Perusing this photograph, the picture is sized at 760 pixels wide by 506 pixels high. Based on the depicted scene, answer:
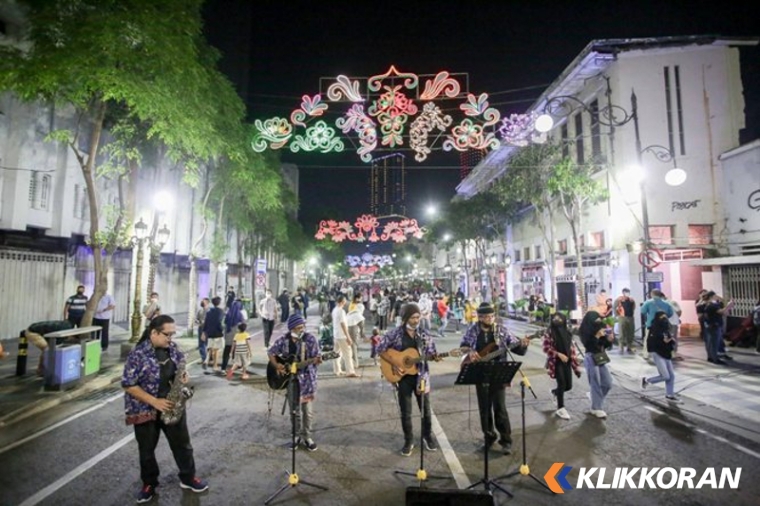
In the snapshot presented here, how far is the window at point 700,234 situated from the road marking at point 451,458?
17.8 m

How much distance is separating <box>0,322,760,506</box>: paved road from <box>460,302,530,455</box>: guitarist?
30 centimetres

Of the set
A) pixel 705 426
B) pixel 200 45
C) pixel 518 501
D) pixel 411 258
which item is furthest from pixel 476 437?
pixel 411 258

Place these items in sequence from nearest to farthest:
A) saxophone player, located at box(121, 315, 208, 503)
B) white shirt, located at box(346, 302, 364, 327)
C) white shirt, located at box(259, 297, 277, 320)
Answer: saxophone player, located at box(121, 315, 208, 503) < white shirt, located at box(346, 302, 364, 327) < white shirt, located at box(259, 297, 277, 320)

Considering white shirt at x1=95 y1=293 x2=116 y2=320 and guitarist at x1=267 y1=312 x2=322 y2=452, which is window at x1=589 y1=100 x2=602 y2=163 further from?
white shirt at x1=95 y1=293 x2=116 y2=320

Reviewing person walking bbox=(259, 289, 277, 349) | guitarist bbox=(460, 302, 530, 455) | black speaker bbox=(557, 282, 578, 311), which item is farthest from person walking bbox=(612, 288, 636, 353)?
person walking bbox=(259, 289, 277, 349)

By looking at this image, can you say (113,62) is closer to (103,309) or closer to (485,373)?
(103,309)

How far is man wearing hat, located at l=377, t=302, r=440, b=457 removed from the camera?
560cm

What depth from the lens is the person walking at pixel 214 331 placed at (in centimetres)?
1105

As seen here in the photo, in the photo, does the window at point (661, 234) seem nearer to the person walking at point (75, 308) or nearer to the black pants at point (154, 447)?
the black pants at point (154, 447)

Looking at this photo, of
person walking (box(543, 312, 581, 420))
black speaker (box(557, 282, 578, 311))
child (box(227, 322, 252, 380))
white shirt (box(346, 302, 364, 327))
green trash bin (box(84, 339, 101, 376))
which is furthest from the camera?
black speaker (box(557, 282, 578, 311))

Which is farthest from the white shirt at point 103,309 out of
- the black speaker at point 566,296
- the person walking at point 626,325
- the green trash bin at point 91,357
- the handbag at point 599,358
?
the person walking at point 626,325

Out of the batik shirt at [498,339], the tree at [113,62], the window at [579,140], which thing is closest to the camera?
the batik shirt at [498,339]

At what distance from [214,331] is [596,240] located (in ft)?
66.2

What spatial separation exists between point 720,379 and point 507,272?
27.1 m
